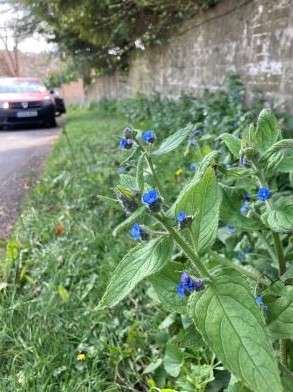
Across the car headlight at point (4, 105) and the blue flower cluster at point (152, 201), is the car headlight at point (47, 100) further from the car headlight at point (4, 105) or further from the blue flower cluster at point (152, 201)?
the blue flower cluster at point (152, 201)

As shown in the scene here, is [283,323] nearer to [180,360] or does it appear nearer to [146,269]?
[146,269]

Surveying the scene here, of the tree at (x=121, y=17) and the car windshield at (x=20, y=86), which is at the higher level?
the tree at (x=121, y=17)

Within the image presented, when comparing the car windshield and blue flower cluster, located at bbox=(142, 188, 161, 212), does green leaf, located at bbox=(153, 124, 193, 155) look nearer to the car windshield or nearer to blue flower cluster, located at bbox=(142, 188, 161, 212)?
blue flower cluster, located at bbox=(142, 188, 161, 212)

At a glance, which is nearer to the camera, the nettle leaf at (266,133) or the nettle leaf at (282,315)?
the nettle leaf at (282,315)

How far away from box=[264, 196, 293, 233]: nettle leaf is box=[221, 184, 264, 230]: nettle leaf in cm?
8

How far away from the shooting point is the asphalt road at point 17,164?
15.1ft

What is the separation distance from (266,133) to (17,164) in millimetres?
6293

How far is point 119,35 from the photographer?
1055cm

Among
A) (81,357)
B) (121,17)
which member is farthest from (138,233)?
(121,17)

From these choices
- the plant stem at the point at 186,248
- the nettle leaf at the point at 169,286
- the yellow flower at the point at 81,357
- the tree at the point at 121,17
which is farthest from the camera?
the tree at the point at 121,17

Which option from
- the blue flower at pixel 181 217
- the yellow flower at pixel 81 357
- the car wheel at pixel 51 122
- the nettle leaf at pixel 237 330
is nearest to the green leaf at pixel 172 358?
the yellow flower at pixel 81 357

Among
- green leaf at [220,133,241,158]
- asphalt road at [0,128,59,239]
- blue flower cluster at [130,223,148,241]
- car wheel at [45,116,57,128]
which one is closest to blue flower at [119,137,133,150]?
green leaf at [220,133,241,158]

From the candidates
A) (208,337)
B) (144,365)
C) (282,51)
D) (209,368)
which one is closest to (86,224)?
(144,365)

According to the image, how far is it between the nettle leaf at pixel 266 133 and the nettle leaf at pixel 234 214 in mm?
187
